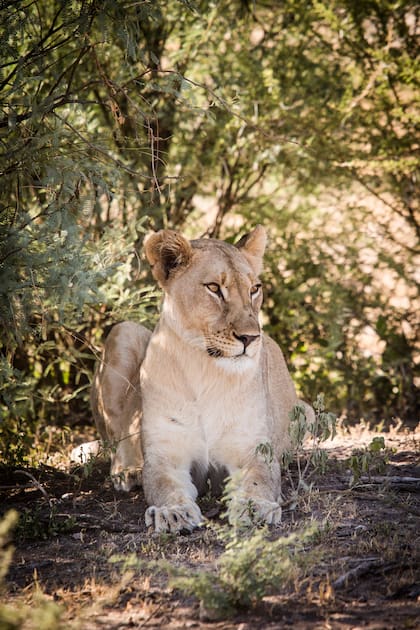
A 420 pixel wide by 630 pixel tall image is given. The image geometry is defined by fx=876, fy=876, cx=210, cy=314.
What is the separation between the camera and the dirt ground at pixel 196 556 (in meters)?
2.76

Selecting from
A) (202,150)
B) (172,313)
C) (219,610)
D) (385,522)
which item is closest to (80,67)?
(202,150)

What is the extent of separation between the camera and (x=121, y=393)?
16.8ft

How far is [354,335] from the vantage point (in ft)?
23.4

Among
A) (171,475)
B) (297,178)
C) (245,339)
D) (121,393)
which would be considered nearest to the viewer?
(245,339)

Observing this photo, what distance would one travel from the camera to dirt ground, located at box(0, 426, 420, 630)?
2760 mm

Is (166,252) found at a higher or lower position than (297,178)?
lower

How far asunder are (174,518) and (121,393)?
1518 millimetres

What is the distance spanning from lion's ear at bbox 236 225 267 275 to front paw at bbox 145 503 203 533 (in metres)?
1.36

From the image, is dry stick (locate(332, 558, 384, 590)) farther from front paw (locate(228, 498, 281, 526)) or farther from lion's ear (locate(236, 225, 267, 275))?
lion's ear (locate(236, 225, 267, 275))

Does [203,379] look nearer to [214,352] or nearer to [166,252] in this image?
[214,352]

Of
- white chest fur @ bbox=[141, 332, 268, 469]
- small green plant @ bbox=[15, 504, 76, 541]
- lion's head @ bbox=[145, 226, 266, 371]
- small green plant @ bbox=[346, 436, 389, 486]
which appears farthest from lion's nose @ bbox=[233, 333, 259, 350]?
small green plant @ bbox=[15, 504, 76, 541]

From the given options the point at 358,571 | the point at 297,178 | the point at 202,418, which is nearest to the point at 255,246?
the point at 202,418

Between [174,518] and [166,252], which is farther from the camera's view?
[166,252]

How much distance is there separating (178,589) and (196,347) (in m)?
1.40
